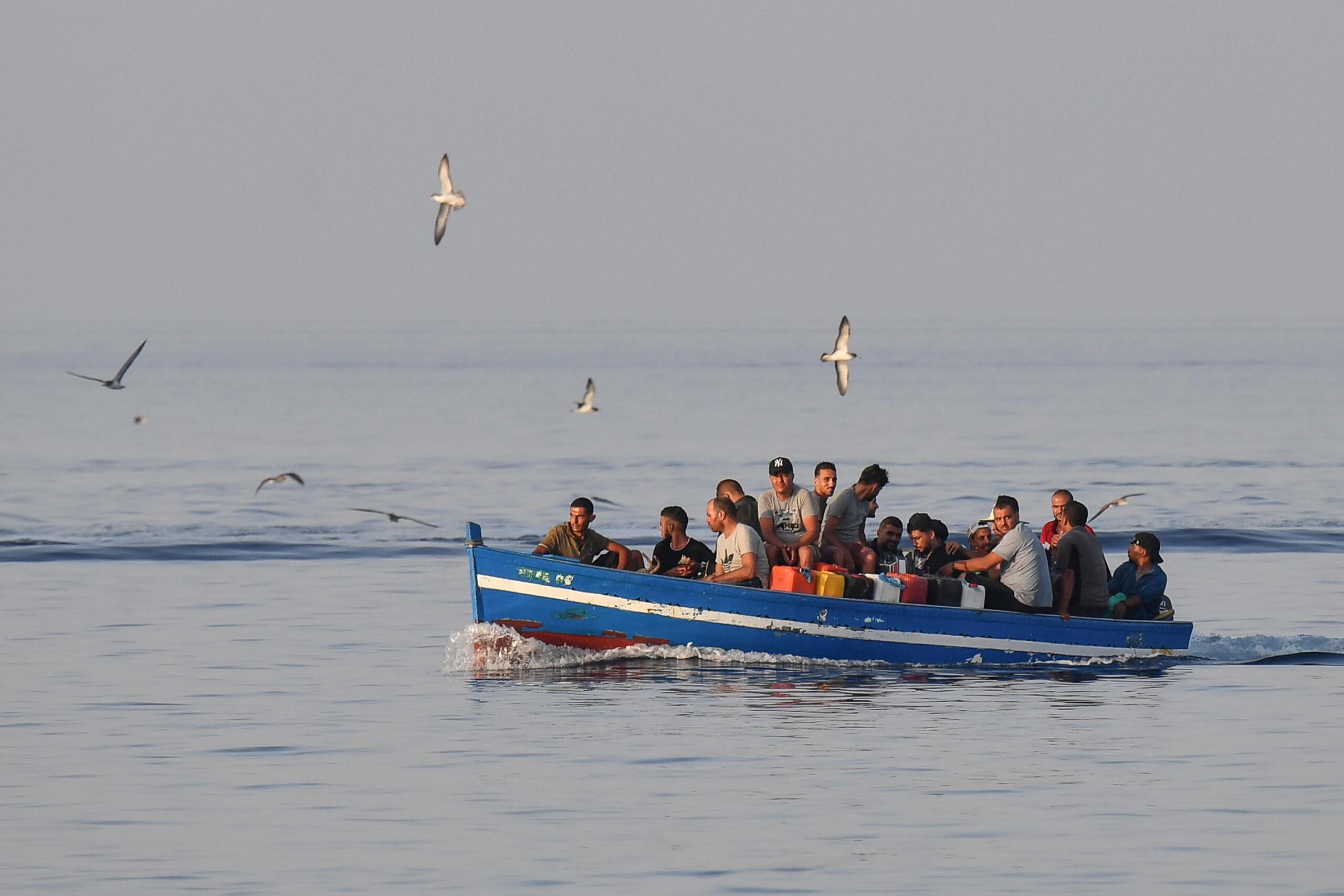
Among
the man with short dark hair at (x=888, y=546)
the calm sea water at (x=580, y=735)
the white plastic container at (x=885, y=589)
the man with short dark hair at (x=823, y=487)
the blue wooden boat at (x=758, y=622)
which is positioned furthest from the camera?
the blue wooden boat at (x=758, y=622)

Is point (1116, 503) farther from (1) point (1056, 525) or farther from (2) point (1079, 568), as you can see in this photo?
(2) point (1079, 568)

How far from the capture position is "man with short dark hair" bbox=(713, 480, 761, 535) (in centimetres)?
2105

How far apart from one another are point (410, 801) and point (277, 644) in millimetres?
9116

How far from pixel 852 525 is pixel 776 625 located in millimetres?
1336

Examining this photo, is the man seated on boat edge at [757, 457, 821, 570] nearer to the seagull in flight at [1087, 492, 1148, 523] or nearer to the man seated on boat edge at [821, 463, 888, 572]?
the man seated on boat edge at [821, 463, 888, 572]

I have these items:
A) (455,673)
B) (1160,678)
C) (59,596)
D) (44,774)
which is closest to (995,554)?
(1160,678)

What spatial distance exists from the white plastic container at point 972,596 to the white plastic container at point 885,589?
670 millimetres

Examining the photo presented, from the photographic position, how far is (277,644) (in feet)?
79.3

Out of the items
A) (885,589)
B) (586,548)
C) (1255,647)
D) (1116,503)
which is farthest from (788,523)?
(1116,503)

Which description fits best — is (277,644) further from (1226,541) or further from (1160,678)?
(1226,541)

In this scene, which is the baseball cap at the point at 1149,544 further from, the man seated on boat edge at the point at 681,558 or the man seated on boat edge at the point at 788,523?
the man seated on boat edge at the point at 681,558

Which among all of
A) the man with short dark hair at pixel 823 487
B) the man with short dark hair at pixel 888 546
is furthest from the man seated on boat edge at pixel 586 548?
the man with short dark hair at pixel 888 546

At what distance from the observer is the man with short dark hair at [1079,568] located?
21.2 m

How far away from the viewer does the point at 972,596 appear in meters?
21.6
